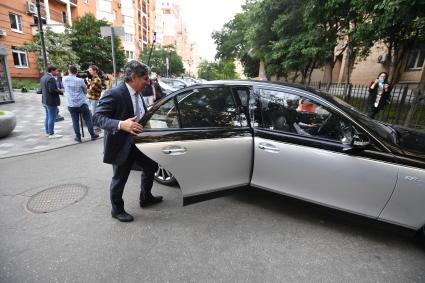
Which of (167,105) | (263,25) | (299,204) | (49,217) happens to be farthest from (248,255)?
(263,25)

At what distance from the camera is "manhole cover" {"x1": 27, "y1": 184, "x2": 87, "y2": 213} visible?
3.21 m

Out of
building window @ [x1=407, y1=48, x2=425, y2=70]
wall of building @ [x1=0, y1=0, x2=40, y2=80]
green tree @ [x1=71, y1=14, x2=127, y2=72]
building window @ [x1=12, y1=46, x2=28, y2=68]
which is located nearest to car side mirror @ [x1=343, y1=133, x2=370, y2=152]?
building window @ [x1=407, y1=48, x2=425, y2=70]

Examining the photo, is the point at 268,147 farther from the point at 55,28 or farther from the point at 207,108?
the point at 55,28

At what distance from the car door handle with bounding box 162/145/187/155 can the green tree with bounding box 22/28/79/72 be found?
23.7m

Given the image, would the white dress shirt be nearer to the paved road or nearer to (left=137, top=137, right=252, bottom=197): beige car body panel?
(left=137, top=137, right=252, bottom=197): beige car body panel

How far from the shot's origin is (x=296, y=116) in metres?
2.87

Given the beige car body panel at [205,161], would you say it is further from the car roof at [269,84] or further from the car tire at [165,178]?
the car tire at [165,178]

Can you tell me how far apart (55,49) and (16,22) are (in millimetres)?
4399

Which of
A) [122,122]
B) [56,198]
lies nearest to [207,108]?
[122,122]

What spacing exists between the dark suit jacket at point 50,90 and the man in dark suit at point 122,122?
473 centimetres

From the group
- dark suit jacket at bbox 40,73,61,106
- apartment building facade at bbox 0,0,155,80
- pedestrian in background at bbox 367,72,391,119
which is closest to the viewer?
dark suit jacket at bbox 40,73,61,106

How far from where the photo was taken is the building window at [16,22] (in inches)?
862

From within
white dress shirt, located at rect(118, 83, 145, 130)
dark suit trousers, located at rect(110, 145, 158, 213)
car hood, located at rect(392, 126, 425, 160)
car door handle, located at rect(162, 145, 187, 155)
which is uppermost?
white dress shirt, located at rect(118, 83, 145, 130)

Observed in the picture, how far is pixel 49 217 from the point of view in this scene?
9.79 feet
